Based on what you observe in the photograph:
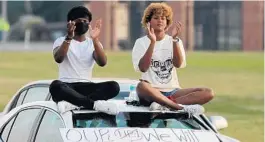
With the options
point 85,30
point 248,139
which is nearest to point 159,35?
point 85,30

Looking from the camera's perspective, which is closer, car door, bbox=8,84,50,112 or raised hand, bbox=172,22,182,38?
raised hand, bbox=172,22,182,38

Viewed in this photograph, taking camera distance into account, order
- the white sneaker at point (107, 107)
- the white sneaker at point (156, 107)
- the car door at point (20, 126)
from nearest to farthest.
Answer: the white sneaker at point (107, 107)
the white sneaker at point (156, 107)
the car door at point (20, 126)

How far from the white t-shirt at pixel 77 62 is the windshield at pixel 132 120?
85 centimetres

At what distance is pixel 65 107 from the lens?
6203 mm

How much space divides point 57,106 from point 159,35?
1.19m

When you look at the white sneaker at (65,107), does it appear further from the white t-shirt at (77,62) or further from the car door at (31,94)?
the car door at (31,94)

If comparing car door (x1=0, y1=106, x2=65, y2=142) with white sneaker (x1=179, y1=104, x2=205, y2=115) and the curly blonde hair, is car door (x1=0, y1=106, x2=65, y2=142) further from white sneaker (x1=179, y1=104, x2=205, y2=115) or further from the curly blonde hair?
the curly blonde hair

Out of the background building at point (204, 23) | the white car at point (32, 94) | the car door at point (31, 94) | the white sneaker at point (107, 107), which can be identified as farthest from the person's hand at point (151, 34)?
the background building at point (204, 23)

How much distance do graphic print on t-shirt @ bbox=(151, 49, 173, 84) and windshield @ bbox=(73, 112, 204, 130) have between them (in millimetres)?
650

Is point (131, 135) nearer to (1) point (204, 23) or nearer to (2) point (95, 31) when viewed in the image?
(2) point (95, 31)

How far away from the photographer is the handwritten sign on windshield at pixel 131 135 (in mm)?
5715

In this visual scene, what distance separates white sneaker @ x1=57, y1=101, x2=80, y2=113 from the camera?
617 centimetres

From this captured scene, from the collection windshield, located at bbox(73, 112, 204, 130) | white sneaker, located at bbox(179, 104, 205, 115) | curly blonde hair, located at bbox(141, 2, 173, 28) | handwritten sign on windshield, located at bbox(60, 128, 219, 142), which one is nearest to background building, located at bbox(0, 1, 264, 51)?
curly blonde hair, located at bbox(141, 2, 173, 28)

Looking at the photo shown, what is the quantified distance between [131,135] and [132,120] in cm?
33
